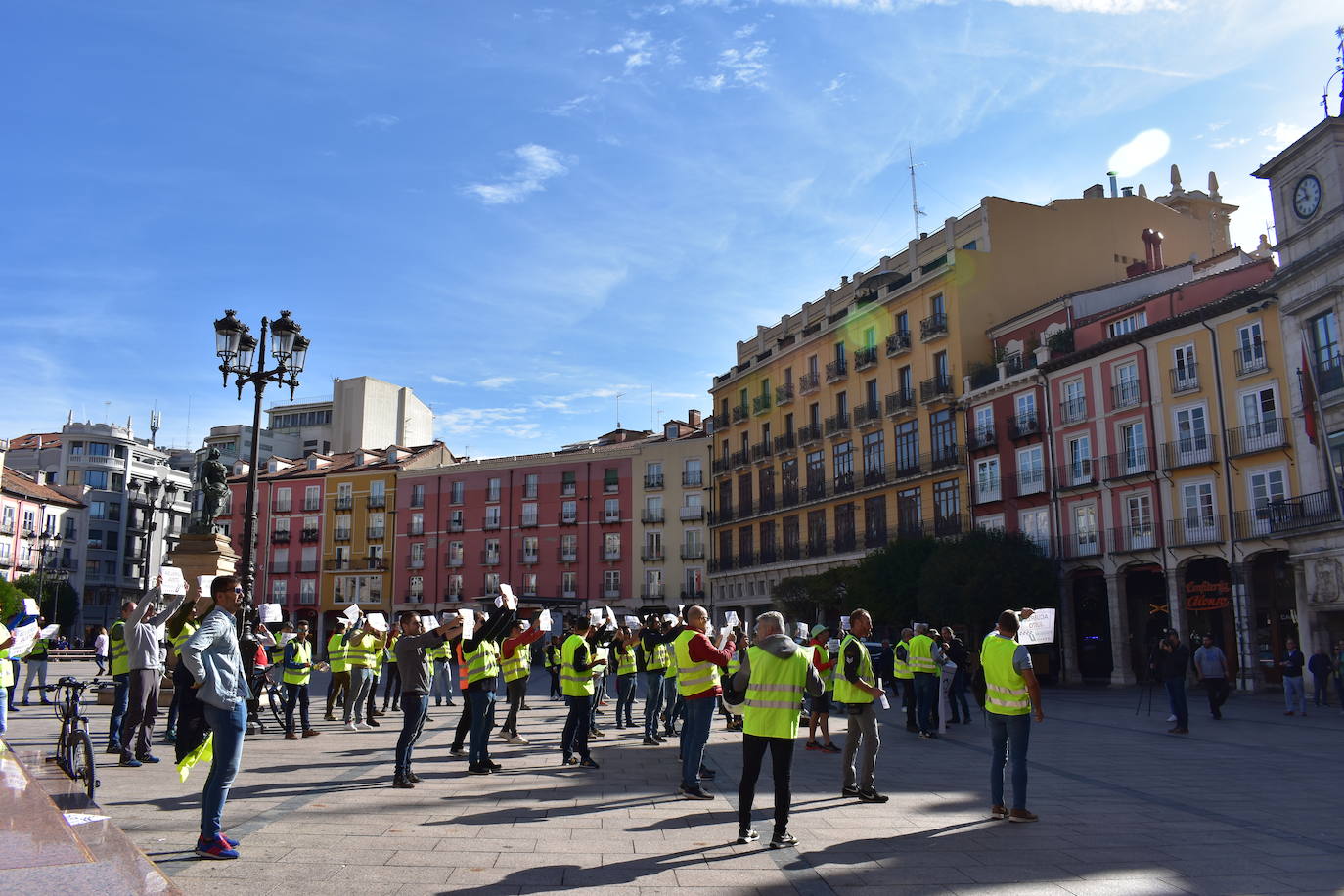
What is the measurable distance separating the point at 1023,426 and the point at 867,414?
9555 mm

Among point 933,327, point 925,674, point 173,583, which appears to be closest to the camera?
point 173,583

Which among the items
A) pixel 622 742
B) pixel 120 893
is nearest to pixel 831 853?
pixel 120 893

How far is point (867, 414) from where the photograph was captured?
47312mm

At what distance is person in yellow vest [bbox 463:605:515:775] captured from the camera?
11.6m

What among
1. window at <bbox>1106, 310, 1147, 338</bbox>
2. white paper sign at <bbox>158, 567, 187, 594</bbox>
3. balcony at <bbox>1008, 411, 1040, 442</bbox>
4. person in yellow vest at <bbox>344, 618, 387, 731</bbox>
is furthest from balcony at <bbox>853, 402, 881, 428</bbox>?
white paper sign at <bbox>158, 567, 187, 594</bbox>

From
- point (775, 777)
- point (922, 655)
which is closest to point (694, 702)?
point (775, 777)

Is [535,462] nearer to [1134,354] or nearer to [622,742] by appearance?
[1134,354]

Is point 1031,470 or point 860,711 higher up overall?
point 1031,470

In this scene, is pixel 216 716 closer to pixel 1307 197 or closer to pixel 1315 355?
pixel 1315 355

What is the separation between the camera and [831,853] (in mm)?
7672

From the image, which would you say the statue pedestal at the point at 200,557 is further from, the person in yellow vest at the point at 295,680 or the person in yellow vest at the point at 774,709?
the person in yellow vest at the point at 774,709

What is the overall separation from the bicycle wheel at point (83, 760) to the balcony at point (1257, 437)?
31.0m

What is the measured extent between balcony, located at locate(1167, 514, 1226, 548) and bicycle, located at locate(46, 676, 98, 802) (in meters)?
31.5

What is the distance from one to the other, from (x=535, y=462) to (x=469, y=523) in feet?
20.5
